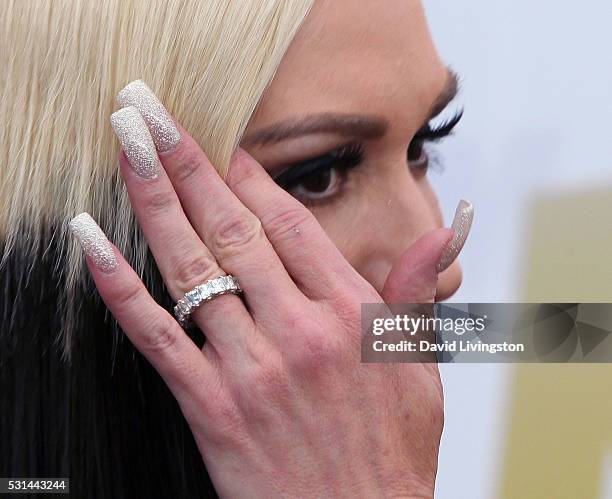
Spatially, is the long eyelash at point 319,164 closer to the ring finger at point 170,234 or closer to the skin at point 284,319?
the skin at point 284,319

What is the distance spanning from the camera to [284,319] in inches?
25.6

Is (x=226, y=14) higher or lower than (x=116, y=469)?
higher

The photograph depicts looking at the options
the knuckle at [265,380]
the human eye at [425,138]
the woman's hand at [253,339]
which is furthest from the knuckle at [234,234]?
the human eye at [425,138]

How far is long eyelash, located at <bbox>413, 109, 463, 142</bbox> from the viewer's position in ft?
2.64

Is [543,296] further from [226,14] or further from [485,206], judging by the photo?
[226,14]

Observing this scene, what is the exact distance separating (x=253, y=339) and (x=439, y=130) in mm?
343

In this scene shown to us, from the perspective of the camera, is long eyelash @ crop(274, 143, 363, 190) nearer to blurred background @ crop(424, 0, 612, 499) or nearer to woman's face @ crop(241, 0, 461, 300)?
woman's face @ crop(241, 0, 461, 300)

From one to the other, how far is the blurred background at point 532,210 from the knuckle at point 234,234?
0.95 ft

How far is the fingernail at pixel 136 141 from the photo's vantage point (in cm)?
64

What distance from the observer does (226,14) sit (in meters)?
0.71

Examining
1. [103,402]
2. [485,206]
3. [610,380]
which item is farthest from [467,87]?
[103,402]

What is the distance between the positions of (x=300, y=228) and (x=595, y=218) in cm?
39

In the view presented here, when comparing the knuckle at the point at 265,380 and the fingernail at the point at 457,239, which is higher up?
the fingernail at the point at 457,239

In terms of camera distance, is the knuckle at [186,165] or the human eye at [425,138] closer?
the knuckle at [186,165]
